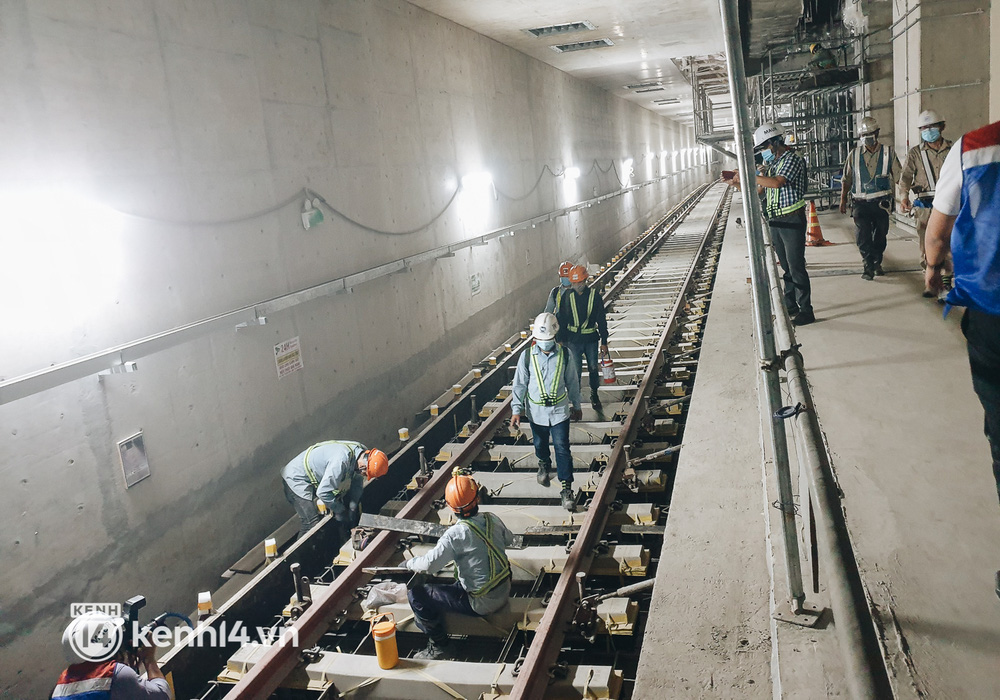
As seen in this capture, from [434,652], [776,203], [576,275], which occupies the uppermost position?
[776,203]

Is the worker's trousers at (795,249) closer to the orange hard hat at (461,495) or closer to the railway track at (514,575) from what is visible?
the railway track at (514,575)

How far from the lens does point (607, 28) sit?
45.2 feet

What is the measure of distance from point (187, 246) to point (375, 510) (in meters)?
3.62

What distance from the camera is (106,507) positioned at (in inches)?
223

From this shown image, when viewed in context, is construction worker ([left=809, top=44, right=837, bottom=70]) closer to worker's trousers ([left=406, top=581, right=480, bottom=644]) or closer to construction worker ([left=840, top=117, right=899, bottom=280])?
construction worker ([left=840, top=117, right=899, bottom=280])

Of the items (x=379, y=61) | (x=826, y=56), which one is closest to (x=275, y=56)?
(x=379, y=61)

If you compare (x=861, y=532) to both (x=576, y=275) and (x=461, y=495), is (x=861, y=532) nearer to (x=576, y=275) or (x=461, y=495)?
(x=461, y=495)

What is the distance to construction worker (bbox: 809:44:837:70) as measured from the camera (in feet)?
49.5

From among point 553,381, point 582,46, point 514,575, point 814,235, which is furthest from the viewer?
point 582,46

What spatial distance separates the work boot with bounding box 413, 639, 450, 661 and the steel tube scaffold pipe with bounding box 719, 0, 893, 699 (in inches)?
147

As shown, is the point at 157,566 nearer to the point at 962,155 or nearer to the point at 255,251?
Result: the point at 255,251

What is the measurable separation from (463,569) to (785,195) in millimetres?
4788

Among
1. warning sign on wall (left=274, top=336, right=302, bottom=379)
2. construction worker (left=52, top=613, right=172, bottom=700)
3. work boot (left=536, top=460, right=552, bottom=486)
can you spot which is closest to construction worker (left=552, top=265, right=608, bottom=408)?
work boot (left=536, top=460, right=552, bottom=486)

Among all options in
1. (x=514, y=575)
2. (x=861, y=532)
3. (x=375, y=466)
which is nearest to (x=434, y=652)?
(x=514, y=575)
